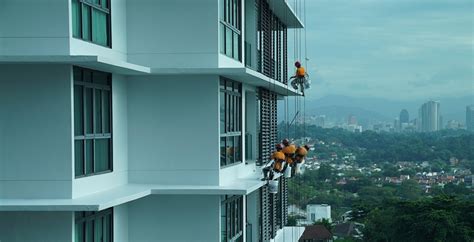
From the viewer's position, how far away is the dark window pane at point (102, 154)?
827 cm

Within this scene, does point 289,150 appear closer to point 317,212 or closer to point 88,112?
point 88,112

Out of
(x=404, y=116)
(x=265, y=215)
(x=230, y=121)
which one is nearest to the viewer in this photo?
(x=230, y=121)

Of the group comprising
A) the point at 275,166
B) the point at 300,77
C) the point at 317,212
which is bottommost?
the point at 317,212

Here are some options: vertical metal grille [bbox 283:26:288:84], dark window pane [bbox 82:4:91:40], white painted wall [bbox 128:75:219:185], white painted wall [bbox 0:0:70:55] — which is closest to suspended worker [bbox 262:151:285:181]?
→ white painted wall [bbox 128:75:219:185]

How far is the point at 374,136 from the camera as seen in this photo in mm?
78312

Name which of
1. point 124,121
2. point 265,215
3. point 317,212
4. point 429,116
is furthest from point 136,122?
point 429,116

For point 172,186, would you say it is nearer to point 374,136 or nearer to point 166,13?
point 166,13

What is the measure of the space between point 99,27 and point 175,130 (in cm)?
171

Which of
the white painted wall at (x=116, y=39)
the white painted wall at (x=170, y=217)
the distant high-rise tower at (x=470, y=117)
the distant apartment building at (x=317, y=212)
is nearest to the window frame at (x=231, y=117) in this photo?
the white painted wall at (x=170, y=217)

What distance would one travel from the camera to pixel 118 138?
29.5 ft

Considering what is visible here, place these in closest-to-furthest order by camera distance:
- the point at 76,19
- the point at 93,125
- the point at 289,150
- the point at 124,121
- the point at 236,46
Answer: the point at 76,19 < the point at 93,125 < the point at 124,121 < the point at 289,150 < the point at 236,46

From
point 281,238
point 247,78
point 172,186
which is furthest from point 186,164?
point 281,238

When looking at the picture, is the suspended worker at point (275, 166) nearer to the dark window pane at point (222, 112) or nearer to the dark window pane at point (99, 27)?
the dark window pane at point (222, 112)

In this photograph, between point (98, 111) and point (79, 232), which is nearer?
point (79, 232)
